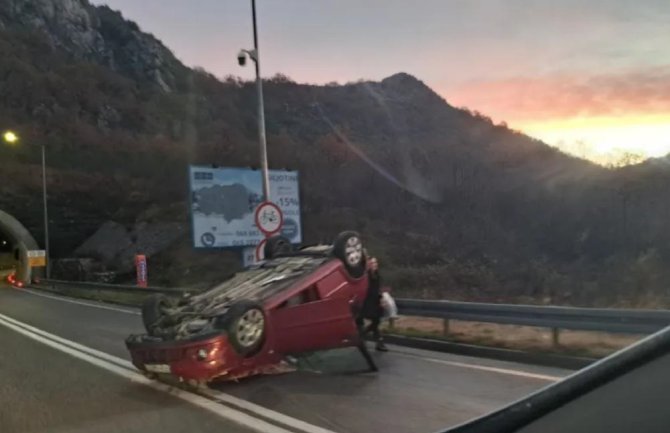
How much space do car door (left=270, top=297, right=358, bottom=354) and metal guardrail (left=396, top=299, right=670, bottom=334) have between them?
2485 mm

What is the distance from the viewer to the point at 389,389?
8.11 meters

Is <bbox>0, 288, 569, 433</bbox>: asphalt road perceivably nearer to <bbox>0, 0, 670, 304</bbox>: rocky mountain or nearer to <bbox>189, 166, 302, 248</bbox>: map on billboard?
<bbox>0, 0, 670, 304</bbox>: rocky mountain

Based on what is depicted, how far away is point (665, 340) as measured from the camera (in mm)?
1857

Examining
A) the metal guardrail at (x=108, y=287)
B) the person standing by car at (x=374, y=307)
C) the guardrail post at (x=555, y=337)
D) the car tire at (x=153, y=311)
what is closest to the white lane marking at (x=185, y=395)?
the car tire at (x=153, y=311)

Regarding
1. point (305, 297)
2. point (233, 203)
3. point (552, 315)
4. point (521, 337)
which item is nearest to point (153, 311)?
point (305, 297)

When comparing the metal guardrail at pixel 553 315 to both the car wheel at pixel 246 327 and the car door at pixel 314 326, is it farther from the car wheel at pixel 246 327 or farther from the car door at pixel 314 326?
the car wheel at pixel 246 327

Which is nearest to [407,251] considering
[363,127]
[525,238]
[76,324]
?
[525,238]

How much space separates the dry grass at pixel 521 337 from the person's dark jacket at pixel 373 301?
135 cm

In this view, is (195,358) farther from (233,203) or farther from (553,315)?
(233,203)

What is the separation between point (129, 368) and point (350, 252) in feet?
12.4

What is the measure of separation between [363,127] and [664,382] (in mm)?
104496

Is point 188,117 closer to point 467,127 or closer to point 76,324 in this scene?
point 467,127

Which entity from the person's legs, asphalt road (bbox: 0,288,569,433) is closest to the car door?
asphalt road (bbox: 0,288,569,433)

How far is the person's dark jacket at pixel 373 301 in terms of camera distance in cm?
1077
